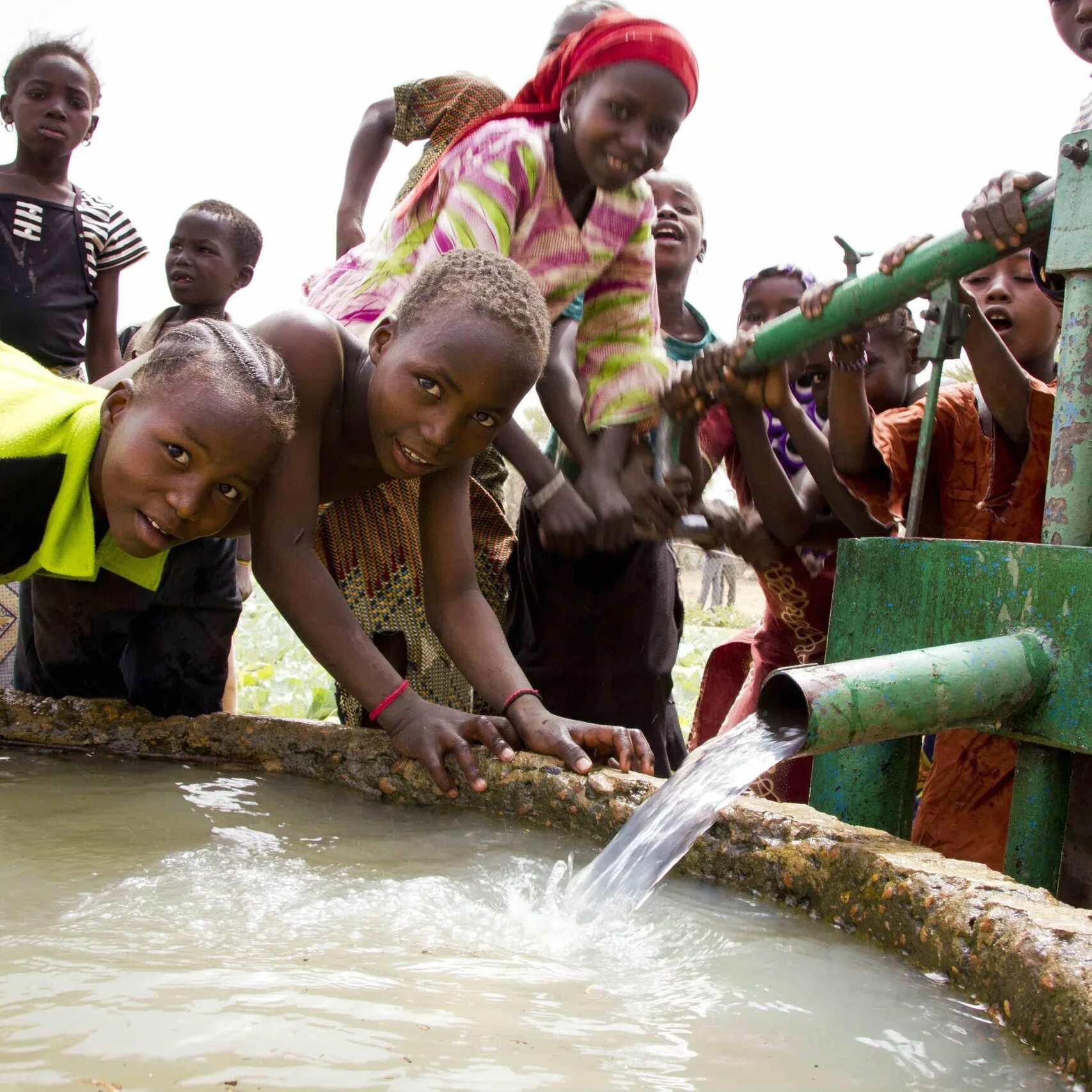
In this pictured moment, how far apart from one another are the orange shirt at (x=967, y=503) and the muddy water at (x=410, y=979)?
631 mm

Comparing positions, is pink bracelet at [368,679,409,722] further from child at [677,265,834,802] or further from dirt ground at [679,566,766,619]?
dirt ground at [679,566,766,619]

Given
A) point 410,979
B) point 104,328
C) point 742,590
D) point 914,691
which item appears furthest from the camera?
point 742,590

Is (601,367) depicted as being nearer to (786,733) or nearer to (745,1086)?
(786,733)

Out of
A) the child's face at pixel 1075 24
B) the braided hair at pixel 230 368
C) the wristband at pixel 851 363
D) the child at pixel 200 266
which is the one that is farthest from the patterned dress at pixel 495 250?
the child at pixel 200 266

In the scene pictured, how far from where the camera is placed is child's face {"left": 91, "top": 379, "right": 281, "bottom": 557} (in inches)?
82.6

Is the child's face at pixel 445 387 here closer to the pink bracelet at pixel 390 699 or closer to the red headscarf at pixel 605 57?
the pink bracelet at pixel 390 699

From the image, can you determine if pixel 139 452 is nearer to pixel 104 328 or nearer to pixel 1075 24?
pixel 104 328

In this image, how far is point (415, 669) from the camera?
2850 mm

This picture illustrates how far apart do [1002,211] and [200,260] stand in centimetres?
283

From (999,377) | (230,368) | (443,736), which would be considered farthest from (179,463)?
(999,377)

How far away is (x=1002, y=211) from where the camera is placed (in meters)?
1.65

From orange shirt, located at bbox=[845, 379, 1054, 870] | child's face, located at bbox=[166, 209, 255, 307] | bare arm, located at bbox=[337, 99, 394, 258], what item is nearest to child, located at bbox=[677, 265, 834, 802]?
orange shirt, located at bbox=[845, 379, 1054, 870]

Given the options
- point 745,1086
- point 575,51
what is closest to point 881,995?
point 745,1086

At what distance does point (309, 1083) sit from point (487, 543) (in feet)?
6.28
